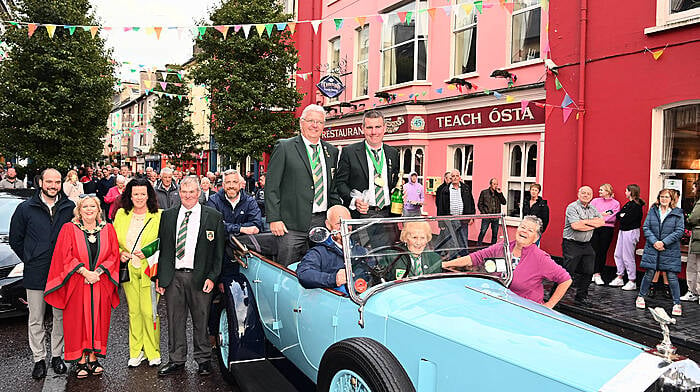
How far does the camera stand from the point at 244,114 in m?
19.0

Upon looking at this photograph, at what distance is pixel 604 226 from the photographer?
9.38 m

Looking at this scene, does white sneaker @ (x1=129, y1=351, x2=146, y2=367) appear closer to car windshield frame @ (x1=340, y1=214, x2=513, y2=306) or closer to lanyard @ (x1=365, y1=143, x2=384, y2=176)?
lanyard @ (x1=365, y1=143, x2=384, y2=176)

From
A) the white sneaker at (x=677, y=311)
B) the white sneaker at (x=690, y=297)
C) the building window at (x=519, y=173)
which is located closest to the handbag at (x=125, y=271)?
the white sneaker at (x=677, y=311)

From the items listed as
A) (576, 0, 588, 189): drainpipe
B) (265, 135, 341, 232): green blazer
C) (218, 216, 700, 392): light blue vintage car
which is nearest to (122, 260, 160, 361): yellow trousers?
(218, 216, 700, 392): light blue vintage car

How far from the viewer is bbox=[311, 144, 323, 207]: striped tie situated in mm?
4875

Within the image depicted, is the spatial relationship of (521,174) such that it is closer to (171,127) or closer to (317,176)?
(317,176)

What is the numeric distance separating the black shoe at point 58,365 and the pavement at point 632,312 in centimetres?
611

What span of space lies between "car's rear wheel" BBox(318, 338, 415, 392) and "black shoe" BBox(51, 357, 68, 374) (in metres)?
3.14

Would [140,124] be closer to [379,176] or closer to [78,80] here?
[78,80]

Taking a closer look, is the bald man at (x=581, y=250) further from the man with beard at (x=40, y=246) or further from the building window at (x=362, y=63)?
the building window at (x=362, y=63)

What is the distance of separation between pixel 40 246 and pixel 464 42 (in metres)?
11.4

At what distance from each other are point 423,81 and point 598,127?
5748mm

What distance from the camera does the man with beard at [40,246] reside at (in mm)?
4902

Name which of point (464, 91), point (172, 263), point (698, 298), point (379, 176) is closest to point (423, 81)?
point (464, 91)
